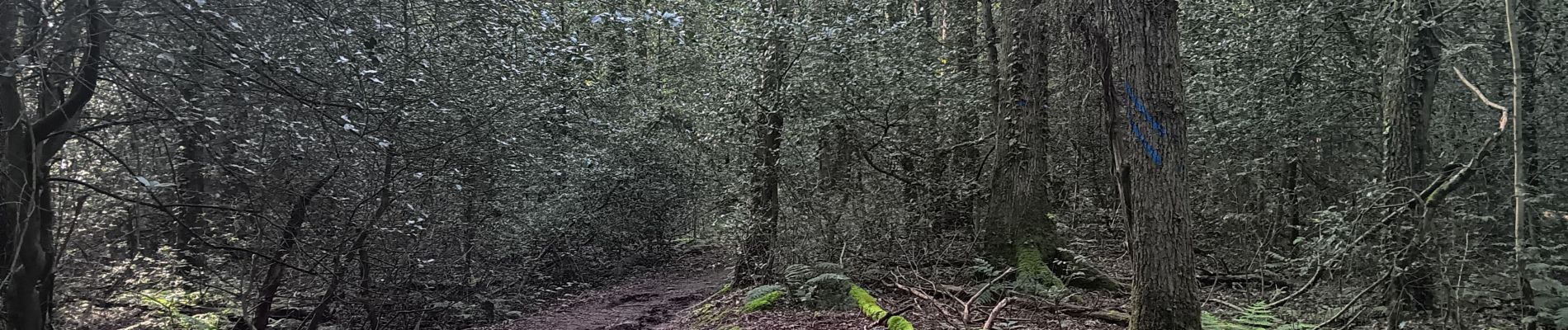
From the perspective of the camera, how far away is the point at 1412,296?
5906mm

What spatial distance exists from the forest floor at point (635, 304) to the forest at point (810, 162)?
0.47ft

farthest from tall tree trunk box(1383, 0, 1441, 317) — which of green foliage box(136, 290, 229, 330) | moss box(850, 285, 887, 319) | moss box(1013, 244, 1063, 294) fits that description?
green foliage box(136, 290, 229, 330)

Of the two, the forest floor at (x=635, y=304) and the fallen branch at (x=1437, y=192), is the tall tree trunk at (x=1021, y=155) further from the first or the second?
the forest floor at (x=635, y=304)

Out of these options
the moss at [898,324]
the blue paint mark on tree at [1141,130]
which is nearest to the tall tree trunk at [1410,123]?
the blue paint mark on tree at [1141,130]

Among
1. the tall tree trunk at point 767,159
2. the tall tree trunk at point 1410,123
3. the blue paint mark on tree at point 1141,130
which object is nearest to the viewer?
the blue paint mark on tree at point 1141,130

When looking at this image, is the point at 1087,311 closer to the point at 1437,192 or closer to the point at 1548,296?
the point at 1437,192

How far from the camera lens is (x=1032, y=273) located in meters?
9.27

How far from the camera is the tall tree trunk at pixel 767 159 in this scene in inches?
390

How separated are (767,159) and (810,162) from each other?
731 millimetres

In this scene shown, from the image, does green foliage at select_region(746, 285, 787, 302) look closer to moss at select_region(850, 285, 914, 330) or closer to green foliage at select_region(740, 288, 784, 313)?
green foliage at select_region(740, 288, 784, 313)

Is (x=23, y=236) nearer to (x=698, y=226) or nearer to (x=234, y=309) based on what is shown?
(x=234, y=309)

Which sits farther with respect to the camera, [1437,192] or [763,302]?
[763,302]

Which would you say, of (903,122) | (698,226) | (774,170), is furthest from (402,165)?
(698,226)

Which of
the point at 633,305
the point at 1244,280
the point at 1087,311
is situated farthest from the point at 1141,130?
the point at 633,305
